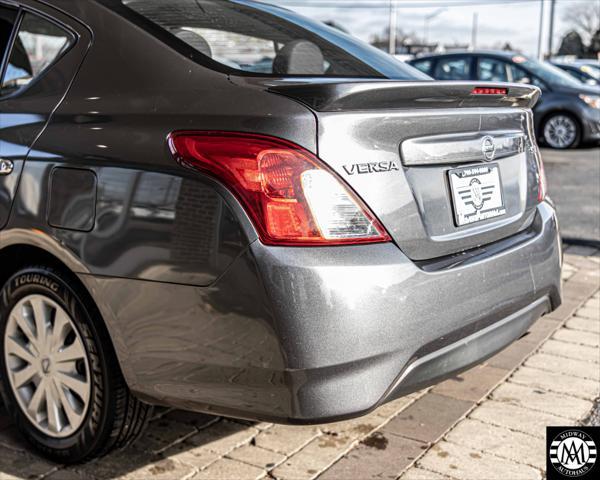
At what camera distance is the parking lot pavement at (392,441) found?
8.78 ft

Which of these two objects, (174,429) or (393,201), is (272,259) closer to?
(393,201)

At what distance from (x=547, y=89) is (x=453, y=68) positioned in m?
1.51

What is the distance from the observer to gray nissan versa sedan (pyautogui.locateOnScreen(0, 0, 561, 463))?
2.16 meters

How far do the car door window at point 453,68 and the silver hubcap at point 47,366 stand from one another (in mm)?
11083

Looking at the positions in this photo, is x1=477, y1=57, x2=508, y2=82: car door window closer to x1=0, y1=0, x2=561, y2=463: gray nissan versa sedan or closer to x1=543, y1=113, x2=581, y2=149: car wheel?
x1=543, y1=113, x2=581, y2=149: car wheel

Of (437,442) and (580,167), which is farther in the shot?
(580,167)

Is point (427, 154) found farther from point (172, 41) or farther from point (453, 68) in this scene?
point (453, 68)

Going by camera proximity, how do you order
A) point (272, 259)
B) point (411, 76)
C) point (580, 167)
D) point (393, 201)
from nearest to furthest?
1. point (272, 259)
2. point (393, 201)
3. point (411, 76)
4. point (580, 167)

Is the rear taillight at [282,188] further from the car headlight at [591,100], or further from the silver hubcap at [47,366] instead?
the car headlight at [591,100]

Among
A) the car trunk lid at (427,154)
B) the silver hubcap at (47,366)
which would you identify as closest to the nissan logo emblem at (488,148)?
the car trunk lid at (427,154)

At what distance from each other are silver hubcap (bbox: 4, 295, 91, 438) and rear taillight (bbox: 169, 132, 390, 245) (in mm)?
779

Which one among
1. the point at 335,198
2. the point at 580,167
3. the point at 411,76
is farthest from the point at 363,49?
the point at 580,167

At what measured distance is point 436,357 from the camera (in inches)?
94.2

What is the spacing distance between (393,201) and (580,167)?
8.62 metres
